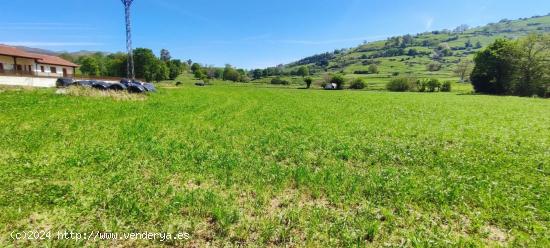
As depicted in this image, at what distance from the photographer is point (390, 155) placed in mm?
10742

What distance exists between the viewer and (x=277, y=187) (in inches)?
297

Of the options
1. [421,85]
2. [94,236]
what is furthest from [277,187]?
[421,85]

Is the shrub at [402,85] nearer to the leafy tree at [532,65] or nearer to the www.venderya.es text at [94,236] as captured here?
the leafy tree at [532,65]

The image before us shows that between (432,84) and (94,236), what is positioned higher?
(432,84)

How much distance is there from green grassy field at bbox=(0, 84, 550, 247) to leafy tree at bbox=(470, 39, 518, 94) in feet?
224

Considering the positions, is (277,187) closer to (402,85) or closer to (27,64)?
(27,64)

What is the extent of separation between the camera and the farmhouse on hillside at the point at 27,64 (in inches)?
1848

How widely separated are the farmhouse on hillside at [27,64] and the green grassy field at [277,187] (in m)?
46.1

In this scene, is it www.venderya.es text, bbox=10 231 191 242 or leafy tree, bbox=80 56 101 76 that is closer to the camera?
www.venderya.es text, bbox=10 231 191 242

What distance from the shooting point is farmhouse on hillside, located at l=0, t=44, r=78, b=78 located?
1848 inches

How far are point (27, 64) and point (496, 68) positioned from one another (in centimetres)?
10306

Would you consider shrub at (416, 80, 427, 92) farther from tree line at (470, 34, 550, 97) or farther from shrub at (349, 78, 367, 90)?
shrub at (349, 78, 367, 90)

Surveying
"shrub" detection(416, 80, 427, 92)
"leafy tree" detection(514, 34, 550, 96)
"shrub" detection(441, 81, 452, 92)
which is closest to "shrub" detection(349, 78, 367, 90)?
"shrub" detection(416, 80, 427, 92)

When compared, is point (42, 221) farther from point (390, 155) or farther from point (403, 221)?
point (390, 155)
